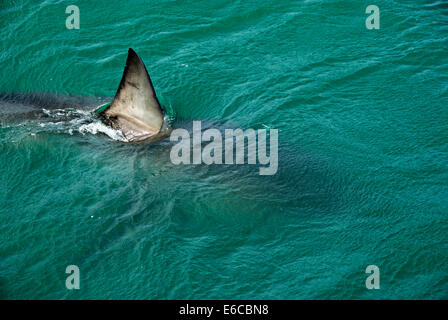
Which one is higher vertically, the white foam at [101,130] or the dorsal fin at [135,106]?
the dorsal fin at [135,106]

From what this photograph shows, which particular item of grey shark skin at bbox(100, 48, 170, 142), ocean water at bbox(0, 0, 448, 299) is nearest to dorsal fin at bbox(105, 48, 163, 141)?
grey shark skin at bbox(100, 48, 170, 142)

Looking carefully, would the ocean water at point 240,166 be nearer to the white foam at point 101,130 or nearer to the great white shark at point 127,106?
the white foam at point 101,130

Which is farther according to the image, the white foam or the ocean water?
the white foam

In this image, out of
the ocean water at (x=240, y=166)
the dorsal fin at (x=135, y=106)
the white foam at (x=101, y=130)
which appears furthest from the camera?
the white foam at (x=101, y=130)

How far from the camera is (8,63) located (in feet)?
35.9

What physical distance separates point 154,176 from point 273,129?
6.78ft

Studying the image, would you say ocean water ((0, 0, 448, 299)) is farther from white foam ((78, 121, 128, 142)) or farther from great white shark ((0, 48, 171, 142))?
great white shark ((0, 48, 171, 142))

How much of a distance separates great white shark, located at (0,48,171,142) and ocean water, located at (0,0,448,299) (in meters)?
0.19

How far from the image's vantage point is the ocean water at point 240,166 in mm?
6887

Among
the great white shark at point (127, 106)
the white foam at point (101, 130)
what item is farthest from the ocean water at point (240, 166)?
the great white shark at point (127, 106)

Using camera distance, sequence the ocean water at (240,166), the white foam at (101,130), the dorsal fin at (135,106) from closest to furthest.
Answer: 1. the ocean water at (240,166)
2. the dorsal fin at (135,106)
3. the white foam at (101,130)

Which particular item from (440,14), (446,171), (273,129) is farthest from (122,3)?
Result: (446,171)

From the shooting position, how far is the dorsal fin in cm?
807

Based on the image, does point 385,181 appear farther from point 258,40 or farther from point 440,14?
point 440,14
